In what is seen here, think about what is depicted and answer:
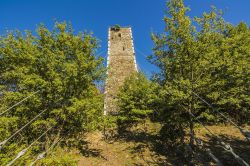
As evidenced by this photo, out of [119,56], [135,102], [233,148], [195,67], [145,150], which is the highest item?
[119,56]

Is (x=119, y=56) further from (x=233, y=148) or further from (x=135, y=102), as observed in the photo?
(x=233, y=148)

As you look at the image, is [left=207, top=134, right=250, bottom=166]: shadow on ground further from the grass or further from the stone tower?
the stone tower

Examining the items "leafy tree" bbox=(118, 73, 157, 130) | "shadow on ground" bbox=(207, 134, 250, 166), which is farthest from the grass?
"leafy tree" bbox=(118, 73, 157, 130)

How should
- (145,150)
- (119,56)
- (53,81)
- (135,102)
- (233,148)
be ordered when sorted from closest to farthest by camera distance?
(53,81), (233,148), (145,150), (135,102), (119,56)

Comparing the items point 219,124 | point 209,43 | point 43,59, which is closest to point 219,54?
point 209,43

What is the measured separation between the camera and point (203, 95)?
1362cm

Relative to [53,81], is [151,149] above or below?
below

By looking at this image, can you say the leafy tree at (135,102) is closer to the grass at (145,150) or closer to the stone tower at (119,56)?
the grass at (145,150)

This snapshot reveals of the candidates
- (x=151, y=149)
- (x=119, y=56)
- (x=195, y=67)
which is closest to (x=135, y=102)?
(x=151, y=149)

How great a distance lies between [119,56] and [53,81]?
69.1 feet

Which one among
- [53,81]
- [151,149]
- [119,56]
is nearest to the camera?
[53,81]

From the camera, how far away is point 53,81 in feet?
44.6

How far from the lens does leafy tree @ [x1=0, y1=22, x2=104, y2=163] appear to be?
13.5 metres

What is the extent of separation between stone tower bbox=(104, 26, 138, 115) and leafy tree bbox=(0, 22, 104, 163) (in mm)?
9668
